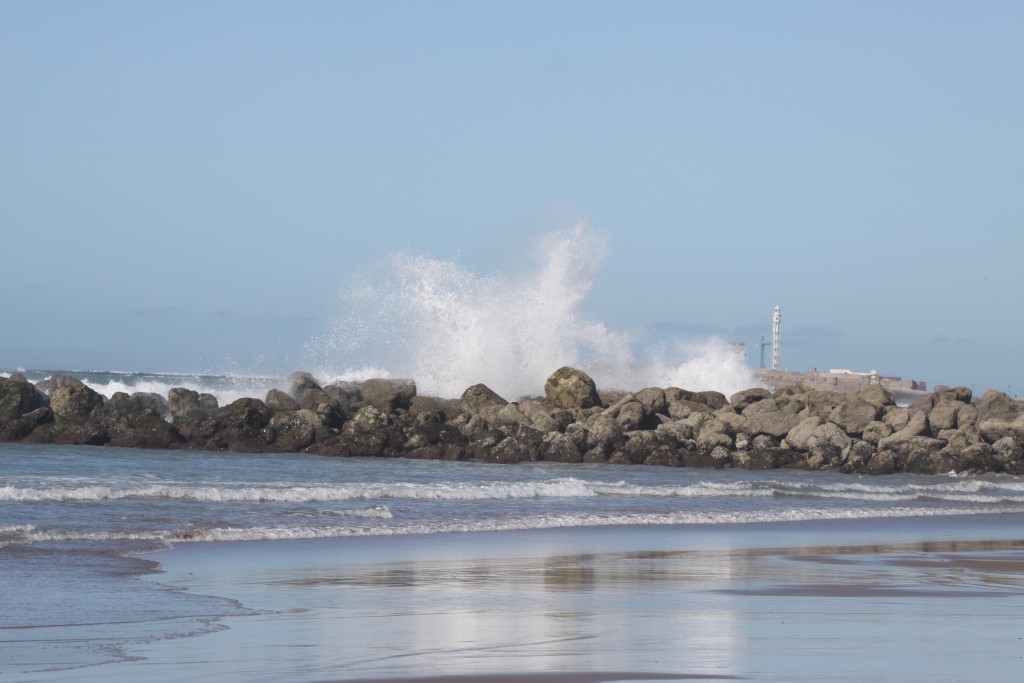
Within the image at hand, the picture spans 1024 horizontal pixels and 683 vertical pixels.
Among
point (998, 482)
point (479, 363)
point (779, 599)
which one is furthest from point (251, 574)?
point (479, 363)

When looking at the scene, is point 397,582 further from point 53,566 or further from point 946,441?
point 946,441

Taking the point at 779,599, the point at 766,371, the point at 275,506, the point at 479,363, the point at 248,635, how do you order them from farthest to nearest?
1. the point at 766,371
2. the point at 479,363
3. the point at 275,506
4. the point at 779,599
5. the point at 248,635

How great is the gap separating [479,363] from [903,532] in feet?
53.9

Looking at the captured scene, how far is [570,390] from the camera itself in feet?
82.7

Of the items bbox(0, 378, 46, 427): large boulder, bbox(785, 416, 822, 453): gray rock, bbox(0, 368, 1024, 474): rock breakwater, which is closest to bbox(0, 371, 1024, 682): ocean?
bbox(0, 368, 1024, 474): rock breakwater

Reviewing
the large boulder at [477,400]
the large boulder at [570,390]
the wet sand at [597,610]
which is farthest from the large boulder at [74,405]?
the wet sand at [597,610]

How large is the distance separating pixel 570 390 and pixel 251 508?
12.3 m

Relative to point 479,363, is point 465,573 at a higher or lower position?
lower

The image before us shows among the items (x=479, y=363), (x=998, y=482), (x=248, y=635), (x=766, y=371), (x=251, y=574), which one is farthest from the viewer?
(x=766, y=371)

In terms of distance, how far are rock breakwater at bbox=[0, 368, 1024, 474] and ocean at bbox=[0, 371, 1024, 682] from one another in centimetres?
319

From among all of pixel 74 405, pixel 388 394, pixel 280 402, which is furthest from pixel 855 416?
pixel 74 405

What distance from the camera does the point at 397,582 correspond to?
905 centimetres

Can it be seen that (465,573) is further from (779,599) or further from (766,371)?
(766,371)

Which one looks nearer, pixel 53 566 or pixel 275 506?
pixel 53 566
